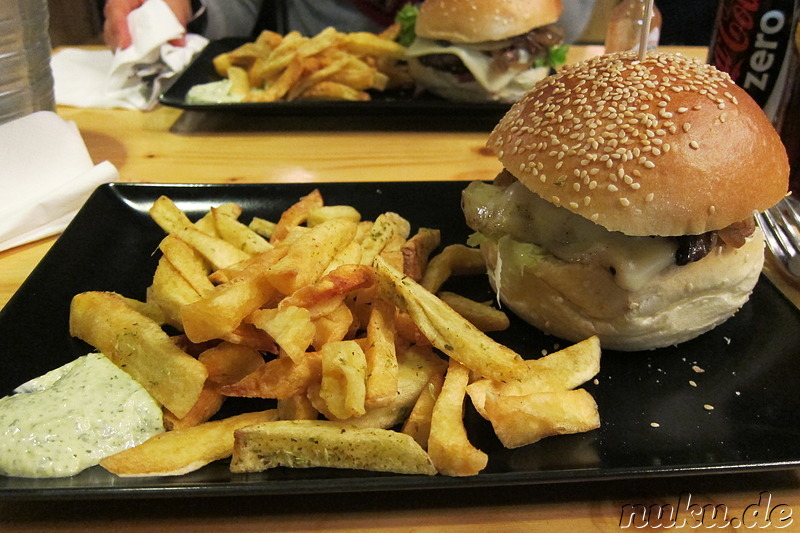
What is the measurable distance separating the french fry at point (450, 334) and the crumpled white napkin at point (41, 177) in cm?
159

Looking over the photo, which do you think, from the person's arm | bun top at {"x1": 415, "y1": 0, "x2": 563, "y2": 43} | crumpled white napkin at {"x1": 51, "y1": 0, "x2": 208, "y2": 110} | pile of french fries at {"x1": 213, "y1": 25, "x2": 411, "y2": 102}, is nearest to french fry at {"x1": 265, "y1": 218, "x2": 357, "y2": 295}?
pile of french fries at {"x1": 213, "y1": 25, "x2": 411, "y2": 102}

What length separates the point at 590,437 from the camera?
61.4 inches

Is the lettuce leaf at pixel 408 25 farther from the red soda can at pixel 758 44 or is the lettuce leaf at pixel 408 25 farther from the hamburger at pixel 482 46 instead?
the red soda can at pixel 758 44

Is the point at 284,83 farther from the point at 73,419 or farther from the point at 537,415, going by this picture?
the point at 537,415

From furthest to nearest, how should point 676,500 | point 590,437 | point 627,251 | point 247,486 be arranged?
point 627,251 < point 590,437 < point 676,500 < point 247,486

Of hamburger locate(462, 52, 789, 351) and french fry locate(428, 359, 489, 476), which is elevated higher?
hamburger locate(462, 52, 789, 351)

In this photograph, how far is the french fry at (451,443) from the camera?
1334mm

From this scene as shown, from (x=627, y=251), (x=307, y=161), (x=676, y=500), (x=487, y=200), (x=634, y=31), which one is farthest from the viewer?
(x=634, y=31)

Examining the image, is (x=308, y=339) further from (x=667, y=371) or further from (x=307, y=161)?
(x=307, y=161)

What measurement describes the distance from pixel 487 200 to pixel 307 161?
1478 mm

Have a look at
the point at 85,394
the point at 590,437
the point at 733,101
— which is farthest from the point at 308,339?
the point at 733,101

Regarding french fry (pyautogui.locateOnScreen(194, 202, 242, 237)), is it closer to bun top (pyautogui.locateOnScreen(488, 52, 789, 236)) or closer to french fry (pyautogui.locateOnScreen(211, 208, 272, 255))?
french fry (pyautogui.locateOnScreen(211, 208, 272, 255))

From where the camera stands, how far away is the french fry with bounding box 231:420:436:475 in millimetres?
1363

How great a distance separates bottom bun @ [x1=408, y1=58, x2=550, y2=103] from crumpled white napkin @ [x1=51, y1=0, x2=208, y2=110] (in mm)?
1541
